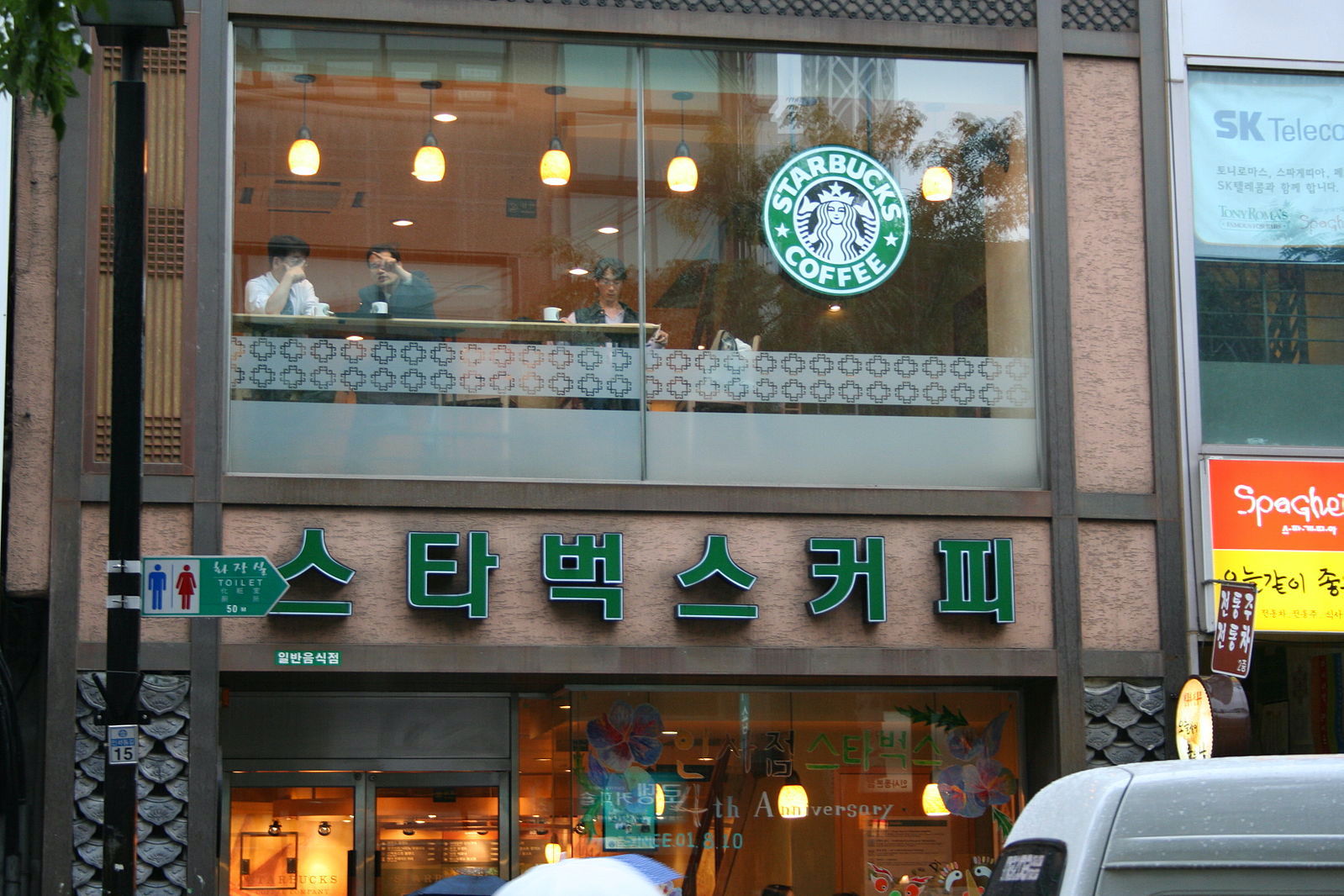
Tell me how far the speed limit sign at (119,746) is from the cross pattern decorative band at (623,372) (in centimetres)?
471

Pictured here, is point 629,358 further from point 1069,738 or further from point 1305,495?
point 1305,495

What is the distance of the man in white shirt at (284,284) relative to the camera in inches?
483

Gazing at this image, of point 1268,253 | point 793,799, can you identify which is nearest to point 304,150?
point 793,799

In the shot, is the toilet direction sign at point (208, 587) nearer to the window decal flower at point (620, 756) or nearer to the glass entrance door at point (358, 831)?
the glass entrance door at point (358, 831)

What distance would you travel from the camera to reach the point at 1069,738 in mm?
12445

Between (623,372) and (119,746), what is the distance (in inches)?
224

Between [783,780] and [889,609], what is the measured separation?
5.42ft

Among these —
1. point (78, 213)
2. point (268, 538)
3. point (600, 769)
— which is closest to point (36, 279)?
point (78, 213)

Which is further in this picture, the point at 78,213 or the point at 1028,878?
the point at 78,213

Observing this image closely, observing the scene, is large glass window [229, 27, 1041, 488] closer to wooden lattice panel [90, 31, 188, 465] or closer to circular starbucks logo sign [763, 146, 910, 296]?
circular starbucks logo sign [763, 146, 910, 296]

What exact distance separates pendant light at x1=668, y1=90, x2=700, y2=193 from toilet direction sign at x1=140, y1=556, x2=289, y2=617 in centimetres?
562

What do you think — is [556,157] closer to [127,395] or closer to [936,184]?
[936,184]

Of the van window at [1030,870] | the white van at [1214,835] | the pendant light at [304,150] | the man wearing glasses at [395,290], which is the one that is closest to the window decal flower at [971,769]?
the man wearing glasses at [395,290]

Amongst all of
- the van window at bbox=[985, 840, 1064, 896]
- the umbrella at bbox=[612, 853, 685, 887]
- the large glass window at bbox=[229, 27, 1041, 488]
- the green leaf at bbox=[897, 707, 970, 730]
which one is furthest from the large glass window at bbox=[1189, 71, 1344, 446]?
the umbrella at bbox=[612, 853, 685, 887]
